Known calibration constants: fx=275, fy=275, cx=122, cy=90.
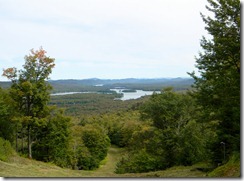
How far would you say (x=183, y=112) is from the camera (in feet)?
54.4

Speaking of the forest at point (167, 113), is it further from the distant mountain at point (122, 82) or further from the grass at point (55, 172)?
the grass at point (55, 172)

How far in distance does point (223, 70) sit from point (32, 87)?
969 cm

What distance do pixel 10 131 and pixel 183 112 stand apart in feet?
33.2

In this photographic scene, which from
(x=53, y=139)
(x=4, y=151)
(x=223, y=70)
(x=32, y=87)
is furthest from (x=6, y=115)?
(x=223, y=70)

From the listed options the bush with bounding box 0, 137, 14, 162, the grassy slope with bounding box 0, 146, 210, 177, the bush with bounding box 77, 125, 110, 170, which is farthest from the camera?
the bush with bounding box 77, 125, 110, 170

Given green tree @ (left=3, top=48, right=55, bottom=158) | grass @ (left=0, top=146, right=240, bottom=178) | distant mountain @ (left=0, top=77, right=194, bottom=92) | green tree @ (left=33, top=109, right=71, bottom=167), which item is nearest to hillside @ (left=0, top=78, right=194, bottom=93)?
distant mountain @ (left=0, top=77, right=194, bottom=92)

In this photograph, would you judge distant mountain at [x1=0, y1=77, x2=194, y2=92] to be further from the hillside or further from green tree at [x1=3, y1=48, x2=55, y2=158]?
green tree at [x1=3, y1=48, x2=55, y2=158]

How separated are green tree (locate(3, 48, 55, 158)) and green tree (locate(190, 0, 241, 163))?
26.6 feet

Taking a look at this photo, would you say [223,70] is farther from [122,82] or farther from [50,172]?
[122,82]

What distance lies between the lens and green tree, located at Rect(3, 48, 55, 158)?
45.6ft

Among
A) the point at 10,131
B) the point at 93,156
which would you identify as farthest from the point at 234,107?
the point at 93,156

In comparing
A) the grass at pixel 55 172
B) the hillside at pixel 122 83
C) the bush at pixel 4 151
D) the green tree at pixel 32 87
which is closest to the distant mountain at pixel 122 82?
the hillside at pixel 122 83

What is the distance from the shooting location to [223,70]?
25.8 feet

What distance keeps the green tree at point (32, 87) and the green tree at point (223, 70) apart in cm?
811
